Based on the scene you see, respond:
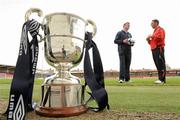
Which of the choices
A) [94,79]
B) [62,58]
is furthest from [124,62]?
[62,58]

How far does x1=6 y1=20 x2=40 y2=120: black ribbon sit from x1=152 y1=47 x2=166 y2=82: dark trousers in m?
4.99

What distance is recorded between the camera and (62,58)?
1659 millimetres

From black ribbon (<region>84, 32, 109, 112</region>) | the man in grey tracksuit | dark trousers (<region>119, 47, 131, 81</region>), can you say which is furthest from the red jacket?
black ribbon (<region>84, 32, 109, 112</region>)

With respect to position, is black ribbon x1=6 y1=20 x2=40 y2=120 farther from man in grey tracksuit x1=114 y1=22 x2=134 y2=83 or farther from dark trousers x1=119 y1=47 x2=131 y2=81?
dark trousers x1=119 y1=47 x2=131 y2=81

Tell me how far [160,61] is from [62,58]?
521 cm

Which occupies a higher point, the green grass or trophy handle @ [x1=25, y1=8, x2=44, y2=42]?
trophy handle @ [x1=25, y1=8, x2=44, y2=42]

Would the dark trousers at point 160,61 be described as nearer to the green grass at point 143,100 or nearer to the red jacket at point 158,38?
the red jacket at point 158,38

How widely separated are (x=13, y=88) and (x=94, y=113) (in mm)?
447

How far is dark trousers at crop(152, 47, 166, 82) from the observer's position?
6.50m

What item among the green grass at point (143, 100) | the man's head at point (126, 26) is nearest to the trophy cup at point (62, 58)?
the green grass at point (143, 100)

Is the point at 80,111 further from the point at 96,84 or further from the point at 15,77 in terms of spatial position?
the point at 15,77

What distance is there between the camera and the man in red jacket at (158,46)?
6258 mm

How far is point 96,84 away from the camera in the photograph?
180 centimetres

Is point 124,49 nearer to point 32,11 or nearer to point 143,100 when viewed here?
point 143,100
